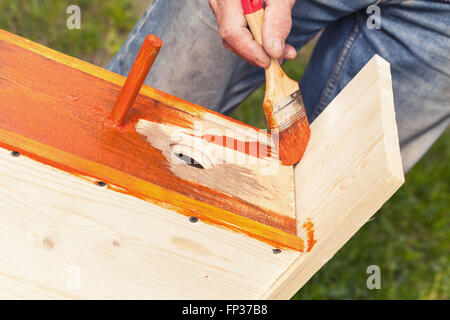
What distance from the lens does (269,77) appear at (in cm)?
139

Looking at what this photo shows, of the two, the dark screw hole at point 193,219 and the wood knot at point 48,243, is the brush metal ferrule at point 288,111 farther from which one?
the wood knot at point 48,243

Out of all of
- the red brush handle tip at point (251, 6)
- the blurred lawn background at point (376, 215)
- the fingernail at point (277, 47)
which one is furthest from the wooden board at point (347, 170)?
the blurred lawn background at point (376, 215)

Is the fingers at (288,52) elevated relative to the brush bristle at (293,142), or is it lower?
elevated

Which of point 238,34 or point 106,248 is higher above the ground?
point 238,34

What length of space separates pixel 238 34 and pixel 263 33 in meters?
0.07

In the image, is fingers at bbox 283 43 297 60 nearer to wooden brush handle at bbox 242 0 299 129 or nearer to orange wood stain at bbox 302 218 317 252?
wooden brush handle at bbox 242 0 299 129

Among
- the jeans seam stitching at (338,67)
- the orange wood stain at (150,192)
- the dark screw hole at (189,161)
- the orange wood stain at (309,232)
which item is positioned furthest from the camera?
the jeans seam stitching at (338,67)

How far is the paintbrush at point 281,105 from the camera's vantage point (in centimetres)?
136

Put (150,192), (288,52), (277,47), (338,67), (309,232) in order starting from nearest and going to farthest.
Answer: (150,192)
(309,232)
(277,47)
(288,52)
(338,67)

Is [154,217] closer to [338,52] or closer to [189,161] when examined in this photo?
[189,161]

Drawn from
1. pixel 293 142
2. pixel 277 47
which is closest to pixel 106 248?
pixel 293 142

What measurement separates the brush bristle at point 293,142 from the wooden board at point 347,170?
0.09ft

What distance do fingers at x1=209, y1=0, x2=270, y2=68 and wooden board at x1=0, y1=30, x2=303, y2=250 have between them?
0.21 meters

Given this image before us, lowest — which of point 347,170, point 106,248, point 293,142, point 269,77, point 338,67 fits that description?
point 106,248
